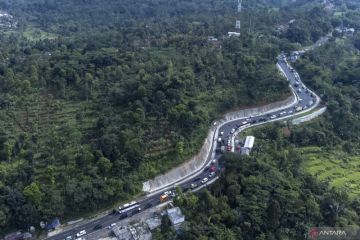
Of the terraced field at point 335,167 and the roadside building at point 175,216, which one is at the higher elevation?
the roadside building at point 175,216

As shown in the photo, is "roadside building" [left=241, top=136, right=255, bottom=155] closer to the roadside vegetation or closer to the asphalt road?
the asphalt road

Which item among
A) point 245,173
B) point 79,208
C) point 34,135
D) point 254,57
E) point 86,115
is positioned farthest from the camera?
point 254,57

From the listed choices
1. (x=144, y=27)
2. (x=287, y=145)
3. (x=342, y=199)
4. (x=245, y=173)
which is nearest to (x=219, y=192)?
(x=245, y=173)

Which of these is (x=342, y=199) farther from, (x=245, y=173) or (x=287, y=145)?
(x=287, y=145)

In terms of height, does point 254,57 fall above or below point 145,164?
above

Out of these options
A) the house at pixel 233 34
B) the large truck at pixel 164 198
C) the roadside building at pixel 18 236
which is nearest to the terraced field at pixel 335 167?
the large truck at pixel 164 198

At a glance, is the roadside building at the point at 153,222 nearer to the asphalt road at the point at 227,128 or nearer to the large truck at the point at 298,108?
the asphalt road at the point at 227,128

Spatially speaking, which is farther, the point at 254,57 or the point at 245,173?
the point at 254,57

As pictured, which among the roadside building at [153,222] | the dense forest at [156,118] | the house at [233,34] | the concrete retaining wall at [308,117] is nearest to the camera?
the roadside building at [153,222]
